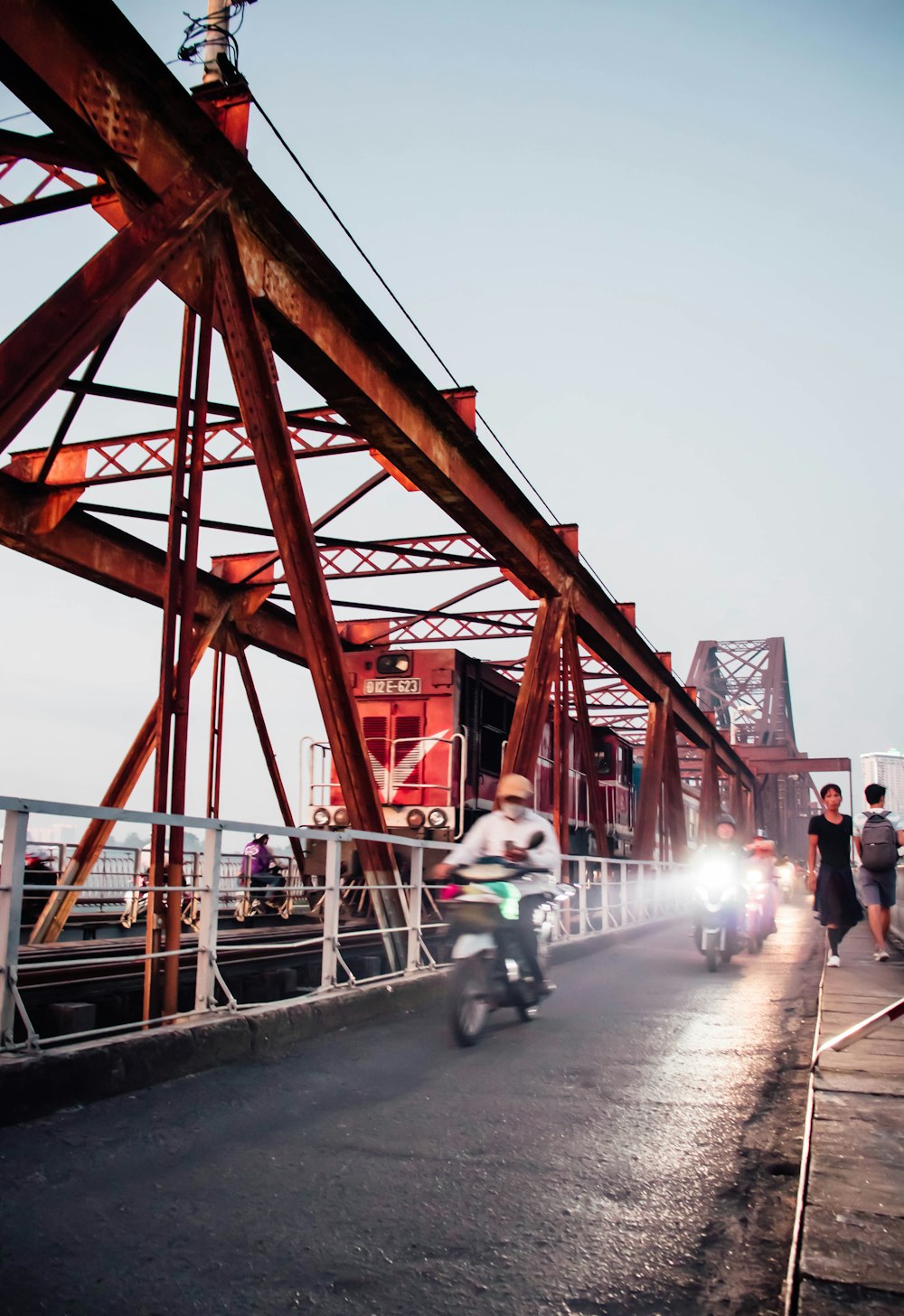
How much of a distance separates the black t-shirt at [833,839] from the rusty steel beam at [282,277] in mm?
5508

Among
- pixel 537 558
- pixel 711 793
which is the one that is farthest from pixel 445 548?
pixel 711 793

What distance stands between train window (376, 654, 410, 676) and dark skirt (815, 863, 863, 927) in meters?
9.01

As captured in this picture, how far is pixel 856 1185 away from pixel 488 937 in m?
3.93

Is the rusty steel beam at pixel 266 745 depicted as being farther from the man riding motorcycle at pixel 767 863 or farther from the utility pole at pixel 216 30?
the utility pole at pixel 216 30

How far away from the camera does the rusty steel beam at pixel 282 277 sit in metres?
6.56

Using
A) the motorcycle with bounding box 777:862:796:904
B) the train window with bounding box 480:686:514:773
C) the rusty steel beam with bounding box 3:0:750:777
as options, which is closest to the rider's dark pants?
the rusty steel beam with bounding box 3:0:750:777

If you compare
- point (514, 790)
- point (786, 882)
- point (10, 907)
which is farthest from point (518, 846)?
point (786, 882)

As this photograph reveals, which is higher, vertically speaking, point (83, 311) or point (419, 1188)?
point (83, 311)

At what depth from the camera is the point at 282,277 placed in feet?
29.2

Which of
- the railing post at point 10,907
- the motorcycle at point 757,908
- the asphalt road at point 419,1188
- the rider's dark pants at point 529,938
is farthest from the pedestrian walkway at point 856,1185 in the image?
the motorcycle at point 757,908

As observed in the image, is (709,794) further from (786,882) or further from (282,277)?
(282,277)

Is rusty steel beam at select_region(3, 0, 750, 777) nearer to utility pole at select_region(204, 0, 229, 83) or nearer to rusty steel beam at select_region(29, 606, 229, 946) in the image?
utility pole at select_region(204, 0, 229, 83)

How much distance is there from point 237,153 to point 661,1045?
6913 mm

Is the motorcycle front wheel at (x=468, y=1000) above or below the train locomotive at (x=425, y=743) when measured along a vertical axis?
below
